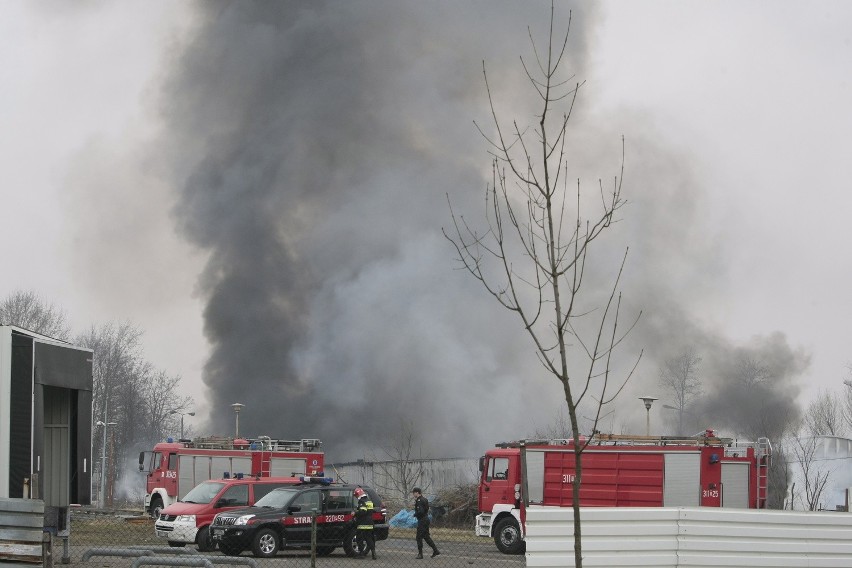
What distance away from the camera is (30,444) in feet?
43.2

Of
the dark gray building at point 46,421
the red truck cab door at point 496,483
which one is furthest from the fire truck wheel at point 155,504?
the dark gray building at point 46,421

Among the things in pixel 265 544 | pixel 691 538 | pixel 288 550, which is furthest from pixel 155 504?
pixel 691 538

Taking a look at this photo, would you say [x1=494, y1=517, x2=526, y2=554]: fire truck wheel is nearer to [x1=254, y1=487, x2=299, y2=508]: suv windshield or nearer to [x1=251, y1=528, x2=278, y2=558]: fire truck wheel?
[x1=254, y1=487, x2=299, y2=508]: suv windshield

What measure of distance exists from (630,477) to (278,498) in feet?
22.3

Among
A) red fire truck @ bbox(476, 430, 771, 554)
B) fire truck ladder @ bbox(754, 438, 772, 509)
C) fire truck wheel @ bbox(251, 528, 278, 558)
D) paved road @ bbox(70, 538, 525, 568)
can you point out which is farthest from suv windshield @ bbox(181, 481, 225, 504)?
fire truck ladder @ bbox(754, 438, 772, 509)

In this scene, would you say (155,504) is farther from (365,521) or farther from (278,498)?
(365,521)

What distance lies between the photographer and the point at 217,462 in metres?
28.1

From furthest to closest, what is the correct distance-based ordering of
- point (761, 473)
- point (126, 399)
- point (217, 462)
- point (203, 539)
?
point (126, 399), point (217, 462), point (761, 473), point (203, 539)

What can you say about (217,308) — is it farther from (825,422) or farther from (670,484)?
(670,484)

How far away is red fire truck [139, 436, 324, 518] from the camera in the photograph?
91.5 feet

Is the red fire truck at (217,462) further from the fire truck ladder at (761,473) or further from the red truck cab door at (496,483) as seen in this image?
the fire truck ladder at (761,473)

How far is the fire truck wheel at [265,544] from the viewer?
18.4 meters

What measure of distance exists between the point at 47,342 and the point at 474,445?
4119cm

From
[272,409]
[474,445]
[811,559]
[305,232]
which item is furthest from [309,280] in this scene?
[811,559]
